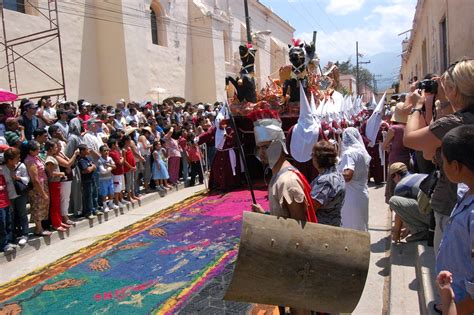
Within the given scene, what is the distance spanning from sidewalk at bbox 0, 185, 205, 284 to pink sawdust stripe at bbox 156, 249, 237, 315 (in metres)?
2.42

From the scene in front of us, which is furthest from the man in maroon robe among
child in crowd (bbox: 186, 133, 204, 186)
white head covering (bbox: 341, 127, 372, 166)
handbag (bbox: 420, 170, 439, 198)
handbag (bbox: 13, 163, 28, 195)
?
handbag (bbox: 420, 170, 439, 198)

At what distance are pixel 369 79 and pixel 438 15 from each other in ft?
277

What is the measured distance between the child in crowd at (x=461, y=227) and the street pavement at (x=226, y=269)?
6.93 ft

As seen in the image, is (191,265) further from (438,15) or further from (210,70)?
(210,70)

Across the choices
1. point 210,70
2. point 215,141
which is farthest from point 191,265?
point 210,70

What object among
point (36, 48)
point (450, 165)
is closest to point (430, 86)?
point (450, 165)

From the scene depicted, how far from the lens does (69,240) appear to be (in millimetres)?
A: 7141

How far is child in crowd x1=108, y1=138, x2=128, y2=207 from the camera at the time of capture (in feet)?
28.8

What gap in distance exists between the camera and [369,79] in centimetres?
9369

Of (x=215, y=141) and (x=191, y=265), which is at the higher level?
(x=215, y=141)

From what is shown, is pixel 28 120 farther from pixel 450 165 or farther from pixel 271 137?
pixel 450 165

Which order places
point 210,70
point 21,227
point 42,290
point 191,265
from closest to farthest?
point 42,290 → point 191,265 → point 21,227 → point 210,70

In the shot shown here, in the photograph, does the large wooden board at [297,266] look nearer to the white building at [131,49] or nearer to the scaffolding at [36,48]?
the scaffolding at [36,48]

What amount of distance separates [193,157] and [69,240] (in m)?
4.97
